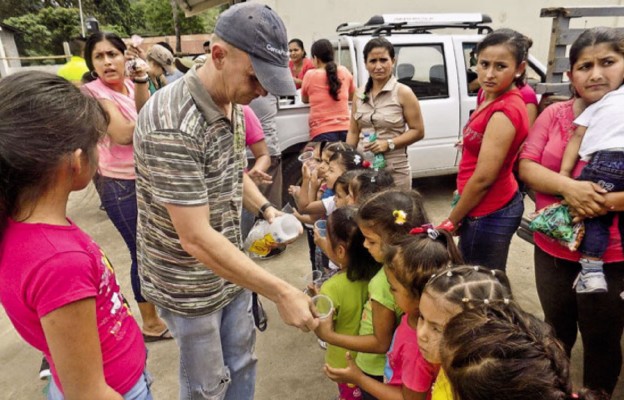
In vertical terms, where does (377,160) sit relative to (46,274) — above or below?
below

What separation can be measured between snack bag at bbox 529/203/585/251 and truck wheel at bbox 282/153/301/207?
2885 millimetres

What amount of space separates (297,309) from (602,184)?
4.49 ft

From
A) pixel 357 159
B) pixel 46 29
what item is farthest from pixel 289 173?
pixel 46 29

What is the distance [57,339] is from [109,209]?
1.87m

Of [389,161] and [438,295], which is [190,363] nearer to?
[438,295]

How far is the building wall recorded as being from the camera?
9.24m

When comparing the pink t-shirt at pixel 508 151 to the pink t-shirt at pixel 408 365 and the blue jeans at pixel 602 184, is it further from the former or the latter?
the pink t-shirt at pixel 408 365

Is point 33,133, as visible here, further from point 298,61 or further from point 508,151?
point 298,61

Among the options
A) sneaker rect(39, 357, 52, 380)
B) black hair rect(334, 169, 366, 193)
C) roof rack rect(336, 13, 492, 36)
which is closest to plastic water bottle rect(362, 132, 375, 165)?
black hair rect(334, 169, 366, 193)

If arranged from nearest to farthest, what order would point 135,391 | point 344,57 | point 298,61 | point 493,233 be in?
point 135,391
point 493,233
point 344,57
point 298,61

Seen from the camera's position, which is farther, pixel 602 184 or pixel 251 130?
pixel 251 130

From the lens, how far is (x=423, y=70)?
188 inches

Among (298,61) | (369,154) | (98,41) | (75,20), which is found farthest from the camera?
(75,20)

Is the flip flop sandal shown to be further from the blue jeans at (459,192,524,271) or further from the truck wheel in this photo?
the blue jeans at (459,192,524,271)
